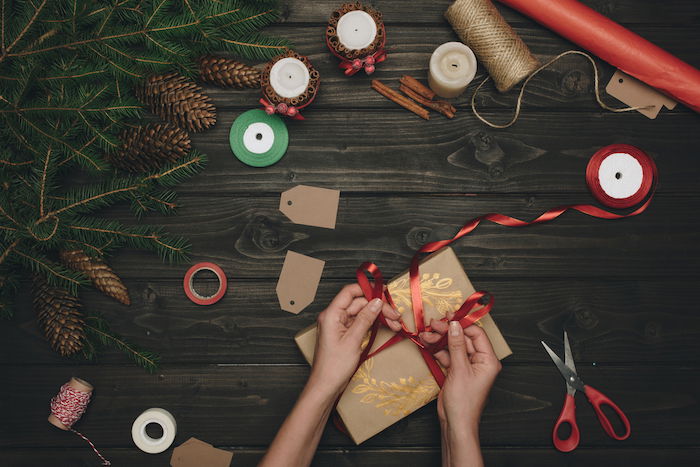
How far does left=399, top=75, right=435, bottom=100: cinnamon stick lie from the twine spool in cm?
Result: 15

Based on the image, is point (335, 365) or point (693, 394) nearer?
point (335, 365)

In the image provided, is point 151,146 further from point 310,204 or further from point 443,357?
point 443,357

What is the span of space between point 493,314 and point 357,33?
0.75 meters

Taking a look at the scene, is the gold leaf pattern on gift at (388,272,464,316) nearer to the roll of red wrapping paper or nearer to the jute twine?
the jute twine

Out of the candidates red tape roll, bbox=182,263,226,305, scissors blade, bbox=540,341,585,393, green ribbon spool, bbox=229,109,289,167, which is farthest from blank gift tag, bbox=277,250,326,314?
scissors blade, bbox=540,341,585,393

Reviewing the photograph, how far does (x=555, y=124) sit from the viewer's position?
1199 millimetres

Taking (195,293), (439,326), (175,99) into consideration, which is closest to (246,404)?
(195,293)

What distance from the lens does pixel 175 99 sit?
110 cm

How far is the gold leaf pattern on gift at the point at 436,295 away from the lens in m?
1.10

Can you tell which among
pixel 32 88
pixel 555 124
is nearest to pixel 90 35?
pixel 32 88

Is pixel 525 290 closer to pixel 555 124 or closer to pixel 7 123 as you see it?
pixel 555 124

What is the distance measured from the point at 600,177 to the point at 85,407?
1380 millimetres

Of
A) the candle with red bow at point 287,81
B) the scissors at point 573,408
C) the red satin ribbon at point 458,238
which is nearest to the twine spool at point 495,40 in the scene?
the red satin ribbon at point 458,238

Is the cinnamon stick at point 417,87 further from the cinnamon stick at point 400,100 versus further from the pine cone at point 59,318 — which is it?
the pine cone at point 59,318
